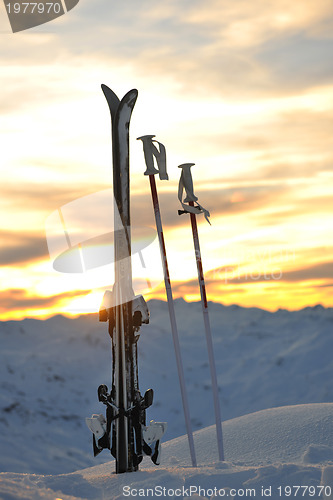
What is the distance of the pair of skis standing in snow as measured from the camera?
9070 mm

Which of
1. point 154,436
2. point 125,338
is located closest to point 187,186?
point 125,338

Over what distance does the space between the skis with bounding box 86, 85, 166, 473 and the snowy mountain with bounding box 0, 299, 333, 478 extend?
26.6 m

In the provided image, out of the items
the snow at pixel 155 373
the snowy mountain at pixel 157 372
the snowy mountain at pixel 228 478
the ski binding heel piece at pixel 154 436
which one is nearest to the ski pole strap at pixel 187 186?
the ski binding heel piece at pixel 154 436

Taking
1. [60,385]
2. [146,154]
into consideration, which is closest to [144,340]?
[60,385]

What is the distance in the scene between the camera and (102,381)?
147ft

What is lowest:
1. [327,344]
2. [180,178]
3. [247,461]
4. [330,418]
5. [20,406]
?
[247,461]

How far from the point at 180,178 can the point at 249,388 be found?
35.5 meters

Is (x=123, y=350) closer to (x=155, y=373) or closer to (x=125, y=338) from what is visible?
(x=125, y=338)

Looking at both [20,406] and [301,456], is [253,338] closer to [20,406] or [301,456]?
[20,406]

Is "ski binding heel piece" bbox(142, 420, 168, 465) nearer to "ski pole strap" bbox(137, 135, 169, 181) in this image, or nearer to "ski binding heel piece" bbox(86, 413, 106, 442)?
"ski binding heel piece" bbox(86, 413, 106, 442)

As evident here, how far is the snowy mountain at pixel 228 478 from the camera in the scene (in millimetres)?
7480

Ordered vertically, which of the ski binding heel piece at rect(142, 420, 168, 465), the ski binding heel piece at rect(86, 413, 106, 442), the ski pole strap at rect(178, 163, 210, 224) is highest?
the ski pole strap at rect(178, 163, 210, 224)

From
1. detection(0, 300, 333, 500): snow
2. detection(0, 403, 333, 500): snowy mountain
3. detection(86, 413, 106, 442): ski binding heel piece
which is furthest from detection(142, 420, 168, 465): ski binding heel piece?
detection(0, 300, 333, 500): snow

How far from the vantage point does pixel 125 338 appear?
9102 mm
